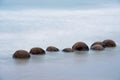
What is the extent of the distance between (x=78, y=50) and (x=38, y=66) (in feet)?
15.5

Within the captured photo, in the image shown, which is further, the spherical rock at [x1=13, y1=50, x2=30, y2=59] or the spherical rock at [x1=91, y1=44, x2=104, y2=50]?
the spherical rock at [x1=91, y1=44, x2=104, y2=50]

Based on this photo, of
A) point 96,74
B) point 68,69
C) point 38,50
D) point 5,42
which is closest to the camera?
point 96,74

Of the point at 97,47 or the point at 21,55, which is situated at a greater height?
the point at 97,47

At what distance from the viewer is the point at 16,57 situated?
69.4ft

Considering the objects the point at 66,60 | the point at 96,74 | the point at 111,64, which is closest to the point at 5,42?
the point at 66,60

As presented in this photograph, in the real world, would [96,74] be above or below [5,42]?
below

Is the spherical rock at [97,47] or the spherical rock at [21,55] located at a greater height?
the spherical rock at [97,47]

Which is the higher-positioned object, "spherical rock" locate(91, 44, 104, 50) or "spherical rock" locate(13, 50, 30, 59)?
"spherical rock" locate(91, 44, 104, 50)

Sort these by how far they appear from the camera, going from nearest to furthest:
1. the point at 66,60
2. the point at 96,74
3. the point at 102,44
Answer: the point at 96,74 < the point at 66,60 < the point at 102,44

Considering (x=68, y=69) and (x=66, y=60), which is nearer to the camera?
(x=68, y=69)

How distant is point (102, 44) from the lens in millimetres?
25016

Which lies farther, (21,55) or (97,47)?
(97,47)

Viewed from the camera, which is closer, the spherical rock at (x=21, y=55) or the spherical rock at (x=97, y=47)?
the spherical rock at (x=21, y=55)

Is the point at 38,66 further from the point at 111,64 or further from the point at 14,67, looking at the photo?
the point at 111,64
